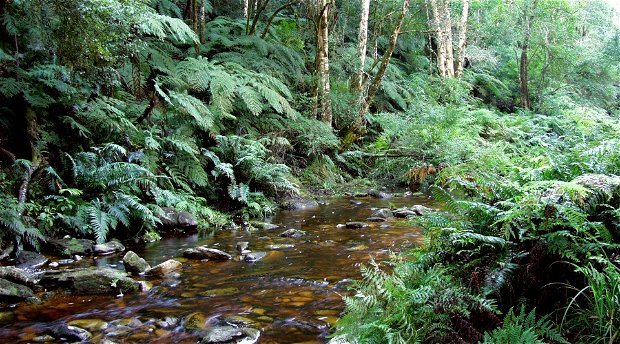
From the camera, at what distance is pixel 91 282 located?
3855 mm

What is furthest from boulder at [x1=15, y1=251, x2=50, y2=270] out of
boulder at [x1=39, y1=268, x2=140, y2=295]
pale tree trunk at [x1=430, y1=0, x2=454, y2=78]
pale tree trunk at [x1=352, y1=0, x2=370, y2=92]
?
pale tree trunk at [x1=430, y1=0, x2=454, y2=78]

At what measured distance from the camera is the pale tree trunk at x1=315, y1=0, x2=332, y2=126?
10.5 m

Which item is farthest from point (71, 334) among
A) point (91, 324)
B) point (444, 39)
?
point (444, 39)

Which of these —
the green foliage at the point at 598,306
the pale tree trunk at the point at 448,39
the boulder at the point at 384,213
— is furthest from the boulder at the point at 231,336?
the pale tree trunk at the point at 448,39

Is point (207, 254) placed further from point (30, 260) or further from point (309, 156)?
point (309, 156)

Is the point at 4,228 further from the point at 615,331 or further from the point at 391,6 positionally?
the point at 391,6

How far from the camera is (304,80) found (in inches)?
448

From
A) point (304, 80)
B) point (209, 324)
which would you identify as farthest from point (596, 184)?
point (304, 80)

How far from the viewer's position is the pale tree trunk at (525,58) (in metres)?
18.4

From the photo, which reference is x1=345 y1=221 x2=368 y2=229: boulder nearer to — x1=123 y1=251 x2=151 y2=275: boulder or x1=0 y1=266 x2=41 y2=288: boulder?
x1=123 y1=251 x2=151 y2=275: boulder

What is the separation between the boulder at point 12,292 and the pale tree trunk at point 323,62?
8.15 m

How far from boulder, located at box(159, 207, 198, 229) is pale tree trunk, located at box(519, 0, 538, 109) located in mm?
17113

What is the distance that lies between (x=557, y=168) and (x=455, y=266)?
0.96 m

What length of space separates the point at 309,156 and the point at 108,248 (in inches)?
230
